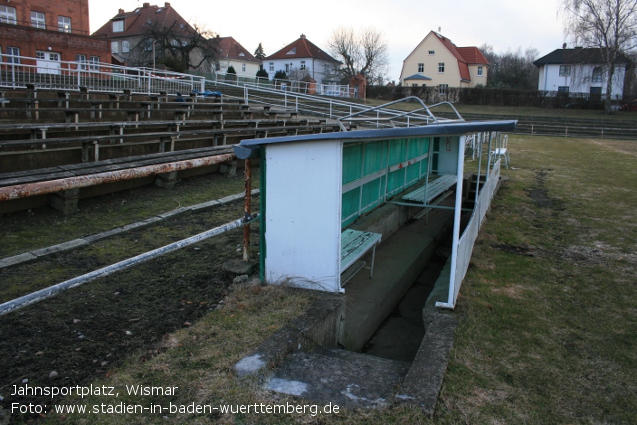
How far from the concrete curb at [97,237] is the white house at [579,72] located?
4734cm

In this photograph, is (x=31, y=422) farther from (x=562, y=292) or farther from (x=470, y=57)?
(x=470, y=57)

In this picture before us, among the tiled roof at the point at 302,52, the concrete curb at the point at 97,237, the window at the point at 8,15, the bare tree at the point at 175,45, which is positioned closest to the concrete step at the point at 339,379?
the concrete curb at the point at 97,237

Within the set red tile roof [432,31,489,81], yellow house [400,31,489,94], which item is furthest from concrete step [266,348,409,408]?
red tile roof [432,31,489,81]

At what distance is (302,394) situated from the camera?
3.43 m

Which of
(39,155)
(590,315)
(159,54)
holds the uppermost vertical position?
(159,54)

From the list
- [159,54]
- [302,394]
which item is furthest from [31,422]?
[159,54]

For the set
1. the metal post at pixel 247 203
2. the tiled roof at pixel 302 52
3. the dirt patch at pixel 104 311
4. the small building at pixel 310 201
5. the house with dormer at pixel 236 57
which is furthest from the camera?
the tiled roof at pixel 302 52

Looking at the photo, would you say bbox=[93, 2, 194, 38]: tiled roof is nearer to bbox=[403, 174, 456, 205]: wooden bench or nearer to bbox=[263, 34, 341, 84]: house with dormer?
bbox=[263, 34, 341, 84]: house with dormer

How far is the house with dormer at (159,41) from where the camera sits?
47250mm

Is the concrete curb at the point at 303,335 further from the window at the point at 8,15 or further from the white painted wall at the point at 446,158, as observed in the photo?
the window at the point at 8,15

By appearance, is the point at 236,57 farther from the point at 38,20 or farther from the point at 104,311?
the point at 104,311

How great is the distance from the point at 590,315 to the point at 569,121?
39610 millimetres

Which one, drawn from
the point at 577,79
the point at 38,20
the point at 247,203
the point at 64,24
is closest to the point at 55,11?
the point at 64,24

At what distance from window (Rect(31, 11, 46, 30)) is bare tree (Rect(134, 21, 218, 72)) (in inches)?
427
